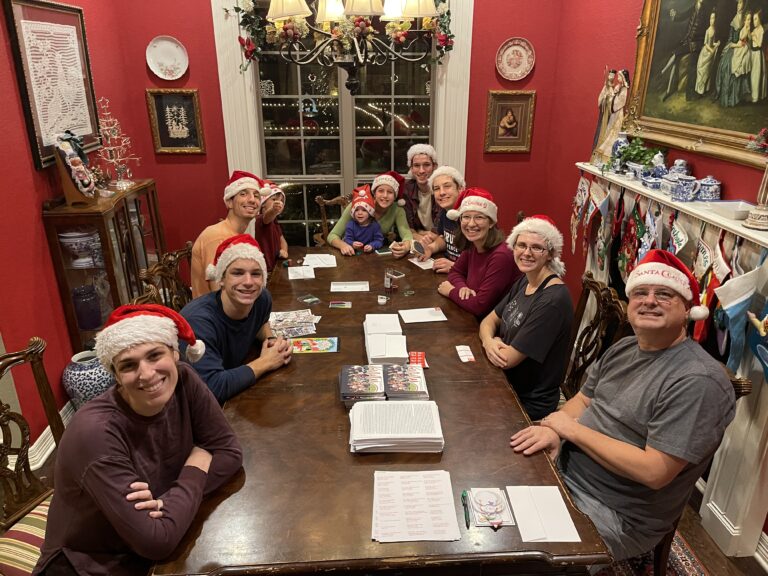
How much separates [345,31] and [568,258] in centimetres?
265

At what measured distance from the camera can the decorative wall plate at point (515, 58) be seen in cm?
443

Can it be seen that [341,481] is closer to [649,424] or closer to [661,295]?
[649,424]

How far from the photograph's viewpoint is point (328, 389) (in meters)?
1.97

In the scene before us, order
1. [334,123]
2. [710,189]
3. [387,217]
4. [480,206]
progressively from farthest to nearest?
[334,123], [387,217], [480,206], [710,189]

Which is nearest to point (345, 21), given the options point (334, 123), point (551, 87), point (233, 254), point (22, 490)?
point (233, 254)

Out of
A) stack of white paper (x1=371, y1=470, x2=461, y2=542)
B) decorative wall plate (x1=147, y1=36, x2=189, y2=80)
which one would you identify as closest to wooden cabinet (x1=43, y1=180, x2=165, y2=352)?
decorative wall plate (x1=147, y1=36, x2=189, y2=80)

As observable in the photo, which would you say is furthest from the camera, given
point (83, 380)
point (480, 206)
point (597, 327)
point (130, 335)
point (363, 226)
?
point (363, 226)

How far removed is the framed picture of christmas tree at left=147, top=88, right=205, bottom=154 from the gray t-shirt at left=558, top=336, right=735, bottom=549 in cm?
383

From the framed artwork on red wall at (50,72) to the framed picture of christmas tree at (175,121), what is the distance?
74 centimetres

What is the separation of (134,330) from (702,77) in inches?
111

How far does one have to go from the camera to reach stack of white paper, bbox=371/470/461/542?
133 centimetres

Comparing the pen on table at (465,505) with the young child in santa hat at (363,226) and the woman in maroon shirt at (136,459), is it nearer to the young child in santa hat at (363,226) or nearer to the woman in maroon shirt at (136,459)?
the woman in maroon shirt at (136,459)

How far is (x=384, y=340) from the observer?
7.44ft

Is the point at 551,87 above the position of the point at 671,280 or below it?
above
